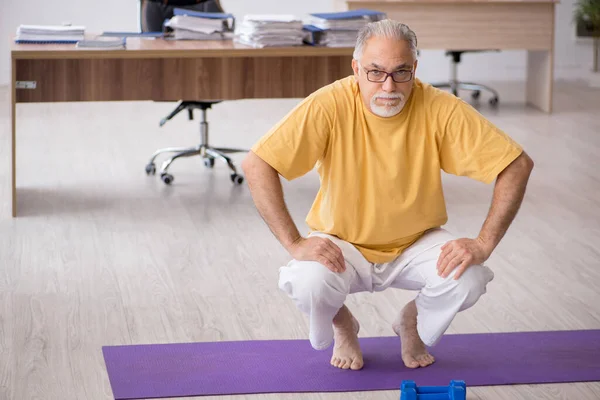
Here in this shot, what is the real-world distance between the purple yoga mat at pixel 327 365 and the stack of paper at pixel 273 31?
182 cm

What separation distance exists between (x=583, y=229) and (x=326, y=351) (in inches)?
67.0

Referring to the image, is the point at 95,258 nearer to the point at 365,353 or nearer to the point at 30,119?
the point at 365,353

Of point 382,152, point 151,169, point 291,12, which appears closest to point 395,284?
Result: point 382,152

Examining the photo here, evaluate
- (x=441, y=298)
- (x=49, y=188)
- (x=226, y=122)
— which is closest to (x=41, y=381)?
(x=441, y=298)

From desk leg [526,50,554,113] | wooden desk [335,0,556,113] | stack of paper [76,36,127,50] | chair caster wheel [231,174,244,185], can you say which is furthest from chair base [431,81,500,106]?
stack of paper [76,36,127,50]

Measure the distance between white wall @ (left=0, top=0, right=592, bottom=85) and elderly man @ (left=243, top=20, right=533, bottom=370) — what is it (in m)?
5.43

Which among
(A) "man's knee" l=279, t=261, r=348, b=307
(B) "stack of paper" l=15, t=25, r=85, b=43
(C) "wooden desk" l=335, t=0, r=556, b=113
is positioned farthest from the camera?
(C) "wooden desk" l=335, t=0, r=556, b=113

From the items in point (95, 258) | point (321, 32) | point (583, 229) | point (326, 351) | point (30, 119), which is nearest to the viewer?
point (326, 351)

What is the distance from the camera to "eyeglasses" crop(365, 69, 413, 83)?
2.40 m

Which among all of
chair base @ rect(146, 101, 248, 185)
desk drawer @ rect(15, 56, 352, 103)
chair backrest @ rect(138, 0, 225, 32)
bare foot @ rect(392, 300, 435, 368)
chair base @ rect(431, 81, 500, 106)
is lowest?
bare foot @ rect(392, 300, 435, 368)

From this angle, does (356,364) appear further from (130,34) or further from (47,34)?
(130,34)

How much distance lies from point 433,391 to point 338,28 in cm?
229

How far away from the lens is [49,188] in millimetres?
4582

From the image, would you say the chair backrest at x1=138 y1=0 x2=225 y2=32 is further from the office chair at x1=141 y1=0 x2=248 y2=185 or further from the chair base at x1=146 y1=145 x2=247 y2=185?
the chair base at x1=146 y1=145 x2=247 y2=185
